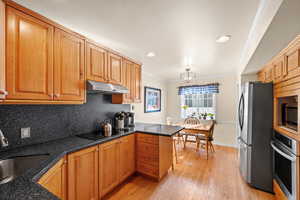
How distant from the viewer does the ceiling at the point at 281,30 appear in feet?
3.04

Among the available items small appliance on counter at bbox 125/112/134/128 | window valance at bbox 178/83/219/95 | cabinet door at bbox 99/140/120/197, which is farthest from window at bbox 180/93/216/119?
cabinet door at bbox 99/140/120/197

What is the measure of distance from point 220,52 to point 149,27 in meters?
1.62

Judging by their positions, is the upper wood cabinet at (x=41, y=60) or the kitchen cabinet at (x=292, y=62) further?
the kitchen cabinet at (x=292, y=62)

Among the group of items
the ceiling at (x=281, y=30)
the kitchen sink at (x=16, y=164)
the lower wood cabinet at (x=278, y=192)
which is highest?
the ceiling at (x=281, y=30)

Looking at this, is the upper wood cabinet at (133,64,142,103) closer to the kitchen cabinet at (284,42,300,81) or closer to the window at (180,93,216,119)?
the kitchen cabinet at (284,42,300,81)

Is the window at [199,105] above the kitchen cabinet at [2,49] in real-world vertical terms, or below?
below

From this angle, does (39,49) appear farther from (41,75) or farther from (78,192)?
(78,192)

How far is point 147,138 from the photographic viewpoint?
7.44 ft

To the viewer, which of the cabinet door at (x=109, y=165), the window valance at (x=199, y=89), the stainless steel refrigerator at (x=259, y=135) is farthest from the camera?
the window valance at (x=199, y=89)

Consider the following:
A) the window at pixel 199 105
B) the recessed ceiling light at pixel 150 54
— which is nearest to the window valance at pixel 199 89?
the window at pixel 199 105

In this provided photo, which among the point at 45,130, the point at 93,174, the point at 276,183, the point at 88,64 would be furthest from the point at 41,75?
the point at 276,183

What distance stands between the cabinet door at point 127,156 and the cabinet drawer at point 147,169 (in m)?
0.12

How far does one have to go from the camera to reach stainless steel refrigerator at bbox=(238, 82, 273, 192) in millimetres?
2041

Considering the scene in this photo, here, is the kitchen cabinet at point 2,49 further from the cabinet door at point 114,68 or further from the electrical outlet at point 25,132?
the cabinet door at point 114,68
